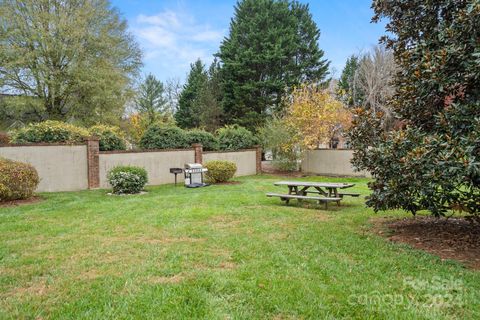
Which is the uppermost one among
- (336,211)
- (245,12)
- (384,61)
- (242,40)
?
(245,12)

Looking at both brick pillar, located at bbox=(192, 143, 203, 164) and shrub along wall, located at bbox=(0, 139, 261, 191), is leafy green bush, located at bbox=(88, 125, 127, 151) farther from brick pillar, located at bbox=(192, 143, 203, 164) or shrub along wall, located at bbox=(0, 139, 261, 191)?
brick pillar, located at bbox=(192, 143, 203, 164)

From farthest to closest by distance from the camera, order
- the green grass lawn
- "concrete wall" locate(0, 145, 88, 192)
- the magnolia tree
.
A: "concrete wall" locate(0, 145, 88, 192), the magnolia tree, the green grass lawn

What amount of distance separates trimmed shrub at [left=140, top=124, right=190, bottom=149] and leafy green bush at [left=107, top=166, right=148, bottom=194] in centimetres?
377

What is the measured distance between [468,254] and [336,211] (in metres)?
3.48

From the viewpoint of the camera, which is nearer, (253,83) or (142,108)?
(253,83)

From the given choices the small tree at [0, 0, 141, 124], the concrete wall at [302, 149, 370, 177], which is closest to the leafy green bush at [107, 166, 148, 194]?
the small tree at [0, 0, 141, 124]

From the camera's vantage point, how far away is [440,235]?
18.1 ft

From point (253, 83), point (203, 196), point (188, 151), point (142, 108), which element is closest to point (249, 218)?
point (203, 196)

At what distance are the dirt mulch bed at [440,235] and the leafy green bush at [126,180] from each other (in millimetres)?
7379

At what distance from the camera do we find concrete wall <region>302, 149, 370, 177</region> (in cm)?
1730

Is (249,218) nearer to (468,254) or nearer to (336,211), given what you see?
(336,211)

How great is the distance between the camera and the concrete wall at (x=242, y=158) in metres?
16.3

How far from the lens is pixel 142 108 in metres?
35.0

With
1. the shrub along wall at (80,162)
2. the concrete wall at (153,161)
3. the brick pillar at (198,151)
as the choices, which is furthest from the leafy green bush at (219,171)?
the shrub along wall at (80,162)
